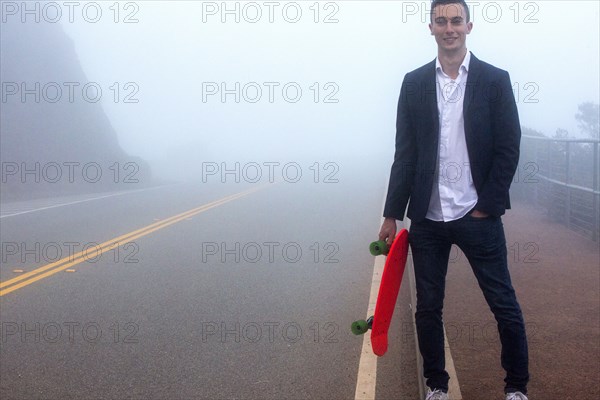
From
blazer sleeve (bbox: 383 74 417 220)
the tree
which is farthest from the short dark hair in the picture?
the tree

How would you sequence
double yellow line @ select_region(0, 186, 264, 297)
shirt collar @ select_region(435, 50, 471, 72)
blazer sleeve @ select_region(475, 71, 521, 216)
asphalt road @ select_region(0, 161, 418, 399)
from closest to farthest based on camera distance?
blazer sleeve @ select_region(475, 71, 521, 216) → shirt collar @ select_region(435, 50, 471, 72) → asphalt road @ select_region(0, 161, 418, 399) → double yellow line @ select_region(0, 186, 264, 297)

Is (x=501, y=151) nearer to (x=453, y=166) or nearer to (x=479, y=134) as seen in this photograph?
(x=479, y=134)

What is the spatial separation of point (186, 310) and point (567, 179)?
27.0ft

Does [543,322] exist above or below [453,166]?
below

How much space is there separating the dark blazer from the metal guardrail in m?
7.45

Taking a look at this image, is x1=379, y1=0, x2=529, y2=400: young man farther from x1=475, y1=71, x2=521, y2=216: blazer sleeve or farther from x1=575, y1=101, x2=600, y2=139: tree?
x1=575, y1=101, x2=600, y2=139: tree

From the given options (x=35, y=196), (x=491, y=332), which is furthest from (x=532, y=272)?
(x=35, y=196)

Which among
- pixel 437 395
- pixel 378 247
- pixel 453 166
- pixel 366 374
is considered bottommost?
pixel 366 374

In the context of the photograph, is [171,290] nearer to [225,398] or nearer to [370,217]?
[225,398]

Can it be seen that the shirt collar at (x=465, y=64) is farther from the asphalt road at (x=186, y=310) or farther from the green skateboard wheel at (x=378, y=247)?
the asphalt road at (x=186, y=310)

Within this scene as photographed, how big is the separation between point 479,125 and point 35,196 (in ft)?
72.2

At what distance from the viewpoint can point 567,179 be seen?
13.0 meters

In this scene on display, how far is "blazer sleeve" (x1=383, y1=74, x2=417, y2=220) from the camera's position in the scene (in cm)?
425

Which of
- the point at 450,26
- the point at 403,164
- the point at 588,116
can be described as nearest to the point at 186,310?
the point at 403,164
